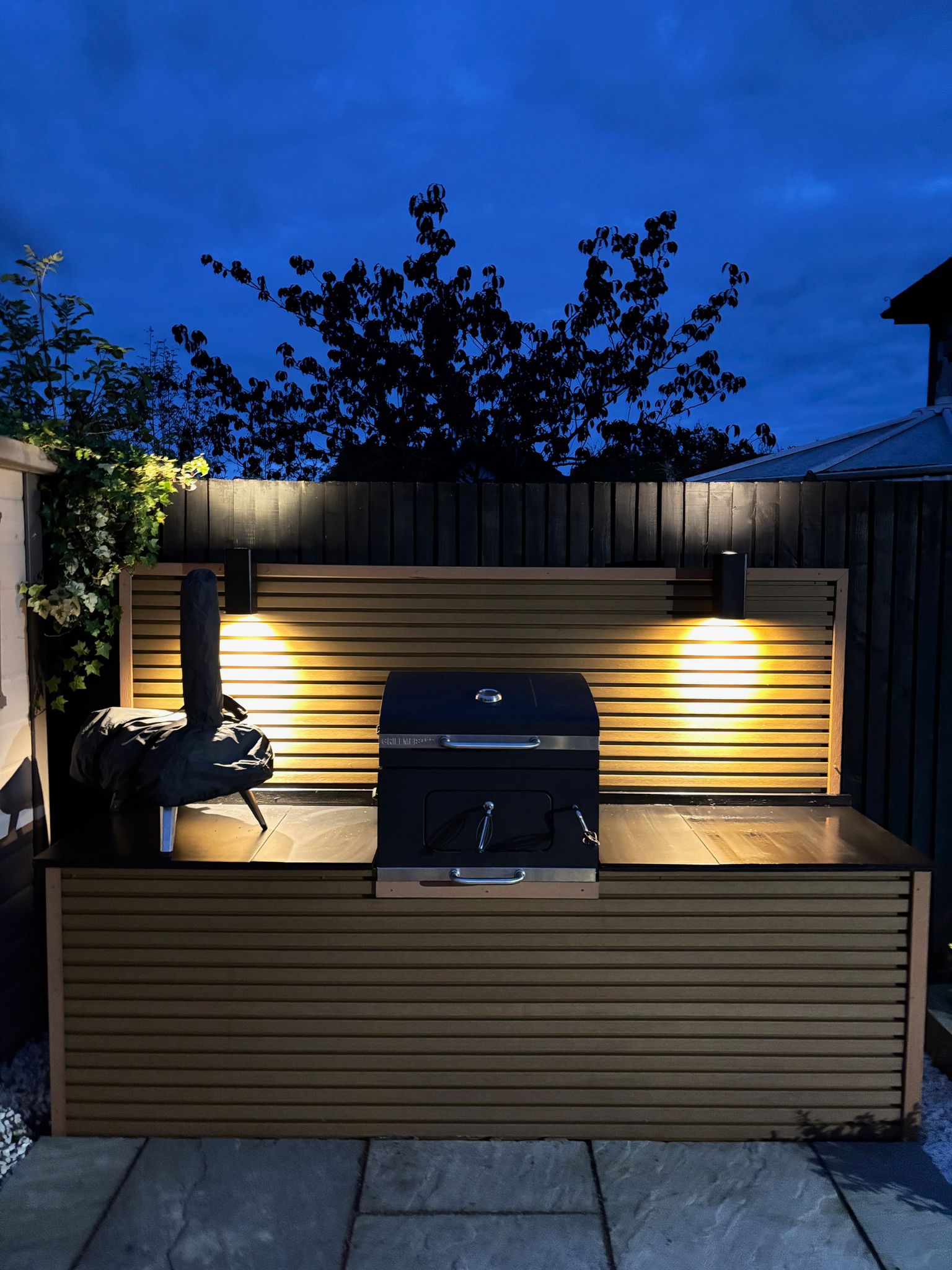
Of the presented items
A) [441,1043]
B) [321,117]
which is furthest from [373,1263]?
[321,117]

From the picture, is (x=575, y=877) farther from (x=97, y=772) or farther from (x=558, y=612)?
(x=97, y=772)

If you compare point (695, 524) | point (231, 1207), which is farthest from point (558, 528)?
point (231, 1207)

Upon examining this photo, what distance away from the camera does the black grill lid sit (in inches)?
113

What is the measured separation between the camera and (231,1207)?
265 centimetres

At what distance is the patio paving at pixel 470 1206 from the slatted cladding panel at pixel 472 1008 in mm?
99

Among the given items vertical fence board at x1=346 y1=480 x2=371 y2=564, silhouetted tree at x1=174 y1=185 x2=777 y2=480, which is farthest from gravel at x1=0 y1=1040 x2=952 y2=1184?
silhouetted tree at x1=174 y1=185 x2=777 y2=480

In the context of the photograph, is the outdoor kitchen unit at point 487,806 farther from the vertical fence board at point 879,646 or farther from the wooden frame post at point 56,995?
the vertical fence board at point 879,646

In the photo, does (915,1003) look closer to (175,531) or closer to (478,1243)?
(478,1243)

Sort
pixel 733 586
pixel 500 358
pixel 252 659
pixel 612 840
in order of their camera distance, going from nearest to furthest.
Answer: pixel 612 840 < pixel 733 586 < pixel 252 659 < pixel 500 358

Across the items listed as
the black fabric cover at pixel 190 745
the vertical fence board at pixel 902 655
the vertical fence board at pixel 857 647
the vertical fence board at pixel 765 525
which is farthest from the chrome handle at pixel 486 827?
the vertical fence board at pixel 902 655

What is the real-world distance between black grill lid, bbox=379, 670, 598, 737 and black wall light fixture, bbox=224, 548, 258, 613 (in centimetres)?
79

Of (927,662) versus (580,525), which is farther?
(927,662)

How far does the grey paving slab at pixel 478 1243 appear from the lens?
8.04 ft

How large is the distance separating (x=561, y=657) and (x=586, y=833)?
3.58 feet
